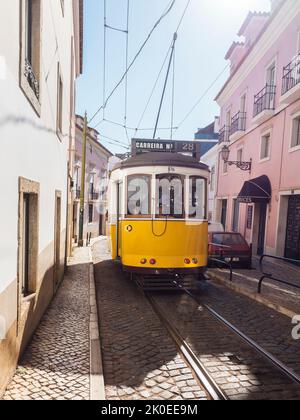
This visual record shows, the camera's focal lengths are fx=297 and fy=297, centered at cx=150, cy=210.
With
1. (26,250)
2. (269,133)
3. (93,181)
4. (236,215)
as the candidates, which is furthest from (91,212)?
(26,250)

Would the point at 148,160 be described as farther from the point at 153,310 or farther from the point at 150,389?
the point at 150,389

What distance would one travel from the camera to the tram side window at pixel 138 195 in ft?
24.1

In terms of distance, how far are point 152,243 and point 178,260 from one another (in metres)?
0.77

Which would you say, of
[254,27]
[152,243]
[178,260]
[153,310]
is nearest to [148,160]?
[152,243]

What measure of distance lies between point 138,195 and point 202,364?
4252 millimetres

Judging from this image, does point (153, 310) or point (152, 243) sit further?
point (152, 243)

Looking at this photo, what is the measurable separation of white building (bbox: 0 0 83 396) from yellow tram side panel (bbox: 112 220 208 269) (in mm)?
1884

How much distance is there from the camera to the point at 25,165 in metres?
4.09

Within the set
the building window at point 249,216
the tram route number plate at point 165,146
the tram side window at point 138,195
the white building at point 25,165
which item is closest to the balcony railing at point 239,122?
the building window at point 249,216

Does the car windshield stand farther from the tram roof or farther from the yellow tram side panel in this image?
the tram roof

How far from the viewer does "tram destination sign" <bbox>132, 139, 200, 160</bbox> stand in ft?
28.0

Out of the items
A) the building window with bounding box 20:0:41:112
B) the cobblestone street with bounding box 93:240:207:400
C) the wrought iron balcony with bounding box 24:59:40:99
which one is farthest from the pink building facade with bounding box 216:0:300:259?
the wrought iron balcony with bounding box 24:59:40:99

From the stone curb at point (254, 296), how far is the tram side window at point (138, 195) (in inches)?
132
